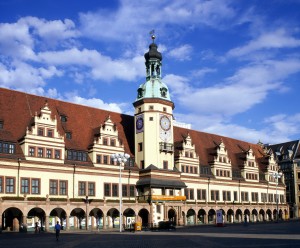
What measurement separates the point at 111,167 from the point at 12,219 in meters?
16.9

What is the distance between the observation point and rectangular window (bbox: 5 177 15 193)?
180ft

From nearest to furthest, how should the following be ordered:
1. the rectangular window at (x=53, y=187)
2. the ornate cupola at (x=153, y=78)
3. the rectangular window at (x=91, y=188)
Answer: the rectangular window at (x=53, y=187) → the rectangular window at (x=91, y=188) → the ornate cupola at (x=153, y=78)

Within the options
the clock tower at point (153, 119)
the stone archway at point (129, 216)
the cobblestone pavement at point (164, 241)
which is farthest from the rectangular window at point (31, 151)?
the clock tower at point (153, 119)

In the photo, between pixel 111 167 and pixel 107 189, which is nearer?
pixel 107 189

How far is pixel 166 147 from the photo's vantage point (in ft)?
239

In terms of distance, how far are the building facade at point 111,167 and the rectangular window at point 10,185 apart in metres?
0.12

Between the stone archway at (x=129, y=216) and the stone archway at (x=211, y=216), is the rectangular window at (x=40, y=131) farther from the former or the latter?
the stone archway at (x=211, y=216)

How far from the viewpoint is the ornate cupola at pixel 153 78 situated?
244 feet

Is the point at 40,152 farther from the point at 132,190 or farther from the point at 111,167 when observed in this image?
the point at 132,190

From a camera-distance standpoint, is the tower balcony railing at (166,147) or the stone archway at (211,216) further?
the stone archway at (211,216)

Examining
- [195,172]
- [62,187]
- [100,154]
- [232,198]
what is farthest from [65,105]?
[232,198]

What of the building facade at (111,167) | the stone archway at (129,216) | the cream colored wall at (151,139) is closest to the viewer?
the building facade at (111,167)

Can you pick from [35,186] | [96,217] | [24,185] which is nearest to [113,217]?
[96,217]

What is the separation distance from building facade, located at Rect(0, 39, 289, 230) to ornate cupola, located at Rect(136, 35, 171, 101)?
0.17 meters
